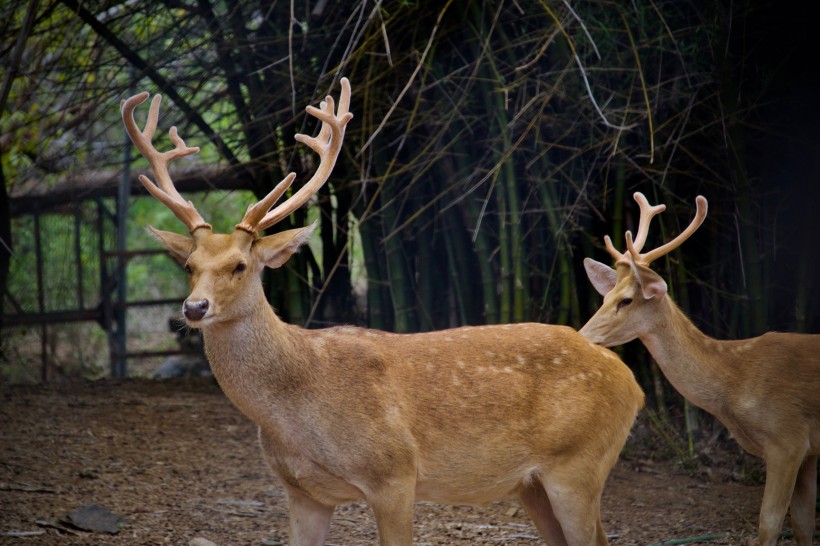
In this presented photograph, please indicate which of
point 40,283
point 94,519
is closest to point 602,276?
point 94,519

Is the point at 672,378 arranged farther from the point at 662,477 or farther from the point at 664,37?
the point at 664,37

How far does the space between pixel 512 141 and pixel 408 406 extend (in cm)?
300

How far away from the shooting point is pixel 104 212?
988cm

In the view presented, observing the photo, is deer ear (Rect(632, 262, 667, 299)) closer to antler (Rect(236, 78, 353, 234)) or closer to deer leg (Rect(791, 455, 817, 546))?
deer leg (Rect(791, 455, 817, 546))

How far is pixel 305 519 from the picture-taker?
3857 millimetres

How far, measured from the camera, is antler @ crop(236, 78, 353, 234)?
148 inches

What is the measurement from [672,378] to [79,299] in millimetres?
6315

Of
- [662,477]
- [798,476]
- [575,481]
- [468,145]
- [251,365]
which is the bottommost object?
[662,477]

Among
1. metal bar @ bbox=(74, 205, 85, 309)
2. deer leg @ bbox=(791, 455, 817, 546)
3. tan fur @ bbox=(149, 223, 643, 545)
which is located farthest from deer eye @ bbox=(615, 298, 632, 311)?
metal bar @ bbox=(74, 205, 85, 309)

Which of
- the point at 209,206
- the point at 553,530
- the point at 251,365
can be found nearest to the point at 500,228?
the point at 553,530

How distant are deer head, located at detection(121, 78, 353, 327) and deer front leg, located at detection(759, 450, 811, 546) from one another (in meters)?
2.45

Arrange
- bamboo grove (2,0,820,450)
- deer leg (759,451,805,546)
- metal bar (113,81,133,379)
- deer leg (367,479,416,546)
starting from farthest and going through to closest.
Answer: metal bar (113,81,133,379)
bamboo grove (2,0,820,450)
deer leg (759,451,805,546)
deer leg (367,479,416,546)

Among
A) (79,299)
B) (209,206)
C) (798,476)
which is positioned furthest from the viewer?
(209,206)

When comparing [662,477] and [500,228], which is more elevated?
[500,228]
